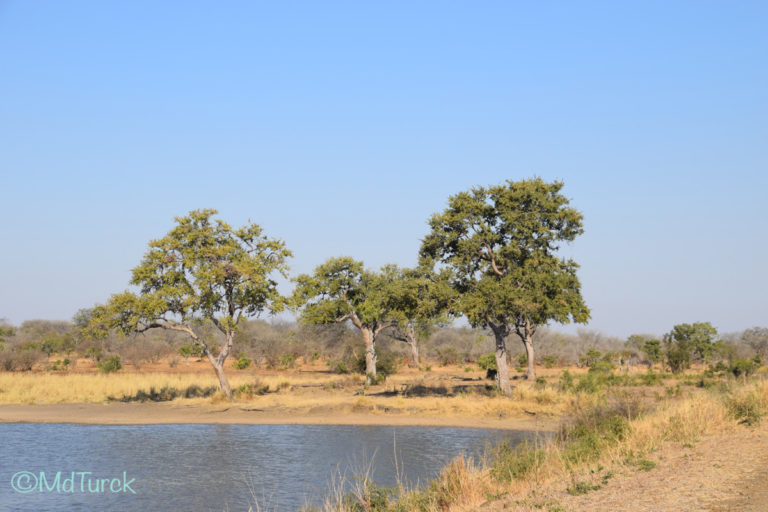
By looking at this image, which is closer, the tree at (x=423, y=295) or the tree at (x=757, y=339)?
the tree at (x=423, y=295)

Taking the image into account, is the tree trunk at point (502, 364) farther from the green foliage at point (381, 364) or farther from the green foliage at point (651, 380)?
the green foliage at point (381, 364)

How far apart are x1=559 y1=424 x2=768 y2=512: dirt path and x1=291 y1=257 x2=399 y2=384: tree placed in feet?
97.6

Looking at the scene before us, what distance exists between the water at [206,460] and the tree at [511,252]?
654 centimetres

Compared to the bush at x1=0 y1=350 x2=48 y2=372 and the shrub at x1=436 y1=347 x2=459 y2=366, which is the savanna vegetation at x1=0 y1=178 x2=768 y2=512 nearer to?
the bush at x1=0 y1=350 x2=48 y2=372

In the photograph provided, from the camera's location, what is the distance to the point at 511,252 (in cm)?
3241

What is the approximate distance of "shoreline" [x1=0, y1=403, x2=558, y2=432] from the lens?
2952 centimetres

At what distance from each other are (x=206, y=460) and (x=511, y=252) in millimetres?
17433

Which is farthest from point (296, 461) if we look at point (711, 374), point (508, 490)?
point (711, 374)

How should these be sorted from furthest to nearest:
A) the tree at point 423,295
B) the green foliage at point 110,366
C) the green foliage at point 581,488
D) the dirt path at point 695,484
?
the green foliage at point 110,366 → the tree at point 423,295 → the green foliage at point 581,488 → the dirt path at point 695,484

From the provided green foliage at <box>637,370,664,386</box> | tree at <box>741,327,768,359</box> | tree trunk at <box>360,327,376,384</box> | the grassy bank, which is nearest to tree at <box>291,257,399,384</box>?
tree trunk at <box>360,327,376,384</box>

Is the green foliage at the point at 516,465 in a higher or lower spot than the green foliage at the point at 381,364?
lower

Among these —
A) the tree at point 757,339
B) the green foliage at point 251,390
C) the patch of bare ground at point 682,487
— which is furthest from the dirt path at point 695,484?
the tree at point 757,339

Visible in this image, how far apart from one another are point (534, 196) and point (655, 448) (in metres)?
18.3

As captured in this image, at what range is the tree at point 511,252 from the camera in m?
31.4
